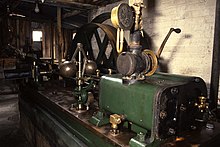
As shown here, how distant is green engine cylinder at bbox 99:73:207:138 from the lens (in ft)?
3.47

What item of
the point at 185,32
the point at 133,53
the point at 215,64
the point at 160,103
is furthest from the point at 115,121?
the point at 185,32

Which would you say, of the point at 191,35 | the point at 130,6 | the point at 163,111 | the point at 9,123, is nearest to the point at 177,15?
the point at 191,35

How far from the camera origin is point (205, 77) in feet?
7.47

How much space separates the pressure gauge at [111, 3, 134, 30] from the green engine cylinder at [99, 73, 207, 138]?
1.29 feet

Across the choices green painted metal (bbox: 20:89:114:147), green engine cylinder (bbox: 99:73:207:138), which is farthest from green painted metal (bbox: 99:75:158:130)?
green painted metal (bbox: 20:89:114:147)

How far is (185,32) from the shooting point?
2.49 meters

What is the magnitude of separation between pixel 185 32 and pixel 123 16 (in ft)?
5.14

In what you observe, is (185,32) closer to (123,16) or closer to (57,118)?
(123,16)

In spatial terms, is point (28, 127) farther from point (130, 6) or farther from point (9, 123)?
point (130, 6)

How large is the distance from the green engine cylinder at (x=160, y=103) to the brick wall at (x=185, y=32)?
1.16 m

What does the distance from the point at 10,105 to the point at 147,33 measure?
387 centimetres

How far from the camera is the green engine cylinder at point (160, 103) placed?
3.47ft

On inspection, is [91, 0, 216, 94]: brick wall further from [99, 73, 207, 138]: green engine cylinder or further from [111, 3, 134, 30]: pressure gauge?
[111, 3, 134, 30]: pressure gauge

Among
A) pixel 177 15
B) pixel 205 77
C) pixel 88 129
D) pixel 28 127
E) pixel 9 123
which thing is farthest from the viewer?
pixel 9 123
